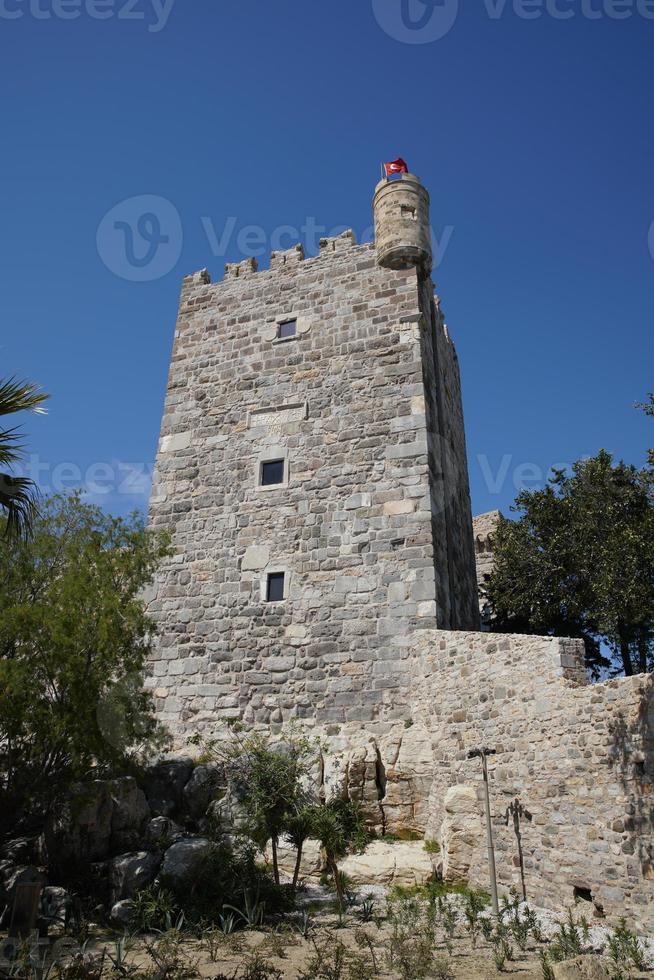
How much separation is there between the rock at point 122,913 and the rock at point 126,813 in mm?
1344

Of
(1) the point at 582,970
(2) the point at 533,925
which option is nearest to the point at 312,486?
(2) the point at 533,925

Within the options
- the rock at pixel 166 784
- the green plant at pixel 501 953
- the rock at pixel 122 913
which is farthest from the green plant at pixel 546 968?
the rock at pixel 166 784

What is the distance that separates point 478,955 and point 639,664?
1136 centimetres

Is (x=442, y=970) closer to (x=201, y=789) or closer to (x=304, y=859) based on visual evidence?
(x=304, y=859)

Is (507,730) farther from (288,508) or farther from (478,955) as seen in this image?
(288,508)

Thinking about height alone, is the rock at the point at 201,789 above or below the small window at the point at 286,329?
below

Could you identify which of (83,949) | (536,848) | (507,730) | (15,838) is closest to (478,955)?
(536,848)

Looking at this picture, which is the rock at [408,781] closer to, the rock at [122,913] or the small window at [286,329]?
the rock at [122,913]

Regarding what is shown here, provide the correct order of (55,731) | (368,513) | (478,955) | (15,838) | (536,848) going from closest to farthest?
(478,955) → (536,848) → (55,731) → (15,838) → (368,513)

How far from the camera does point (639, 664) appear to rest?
17.3 m

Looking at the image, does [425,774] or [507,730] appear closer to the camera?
[507,730]

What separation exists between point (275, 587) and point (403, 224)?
804 centimetres

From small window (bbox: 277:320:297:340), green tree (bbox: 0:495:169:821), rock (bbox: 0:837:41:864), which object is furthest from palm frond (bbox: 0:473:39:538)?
small window (bbox: 277:320:297:340)

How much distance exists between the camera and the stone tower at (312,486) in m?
12.5
